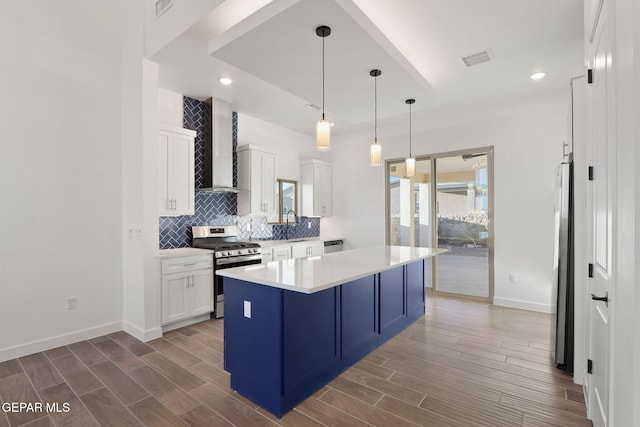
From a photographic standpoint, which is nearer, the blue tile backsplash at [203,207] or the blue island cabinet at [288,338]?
the blue island cabinet at [288,338]

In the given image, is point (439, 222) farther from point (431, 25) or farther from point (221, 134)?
point (221, 134)

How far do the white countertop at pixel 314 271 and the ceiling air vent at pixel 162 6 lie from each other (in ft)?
8.63

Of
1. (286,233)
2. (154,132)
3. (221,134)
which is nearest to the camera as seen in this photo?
(154,132)

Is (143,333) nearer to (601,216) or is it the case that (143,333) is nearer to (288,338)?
(288,338)

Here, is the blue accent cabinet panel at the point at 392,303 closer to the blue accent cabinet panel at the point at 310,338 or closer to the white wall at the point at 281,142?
the blue accent cabinet panel at the point at 310,338

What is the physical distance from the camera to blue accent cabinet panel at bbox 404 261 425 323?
3940 mm

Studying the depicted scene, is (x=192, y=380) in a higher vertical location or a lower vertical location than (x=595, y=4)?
lower

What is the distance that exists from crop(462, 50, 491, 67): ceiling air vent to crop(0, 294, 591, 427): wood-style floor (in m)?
3.10

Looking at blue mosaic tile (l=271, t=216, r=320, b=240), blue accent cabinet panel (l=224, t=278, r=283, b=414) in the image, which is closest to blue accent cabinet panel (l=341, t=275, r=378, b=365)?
blue accent cabinet panel (l=224, t=278, r=283, b=414)

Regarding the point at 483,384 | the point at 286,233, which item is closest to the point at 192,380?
the point at 483,384

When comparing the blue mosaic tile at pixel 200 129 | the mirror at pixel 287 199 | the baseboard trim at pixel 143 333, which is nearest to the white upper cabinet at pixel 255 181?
the mirror at pixel 287 199

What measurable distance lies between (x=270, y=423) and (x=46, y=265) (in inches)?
114

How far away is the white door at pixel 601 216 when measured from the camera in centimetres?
155

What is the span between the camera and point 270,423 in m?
2.06
